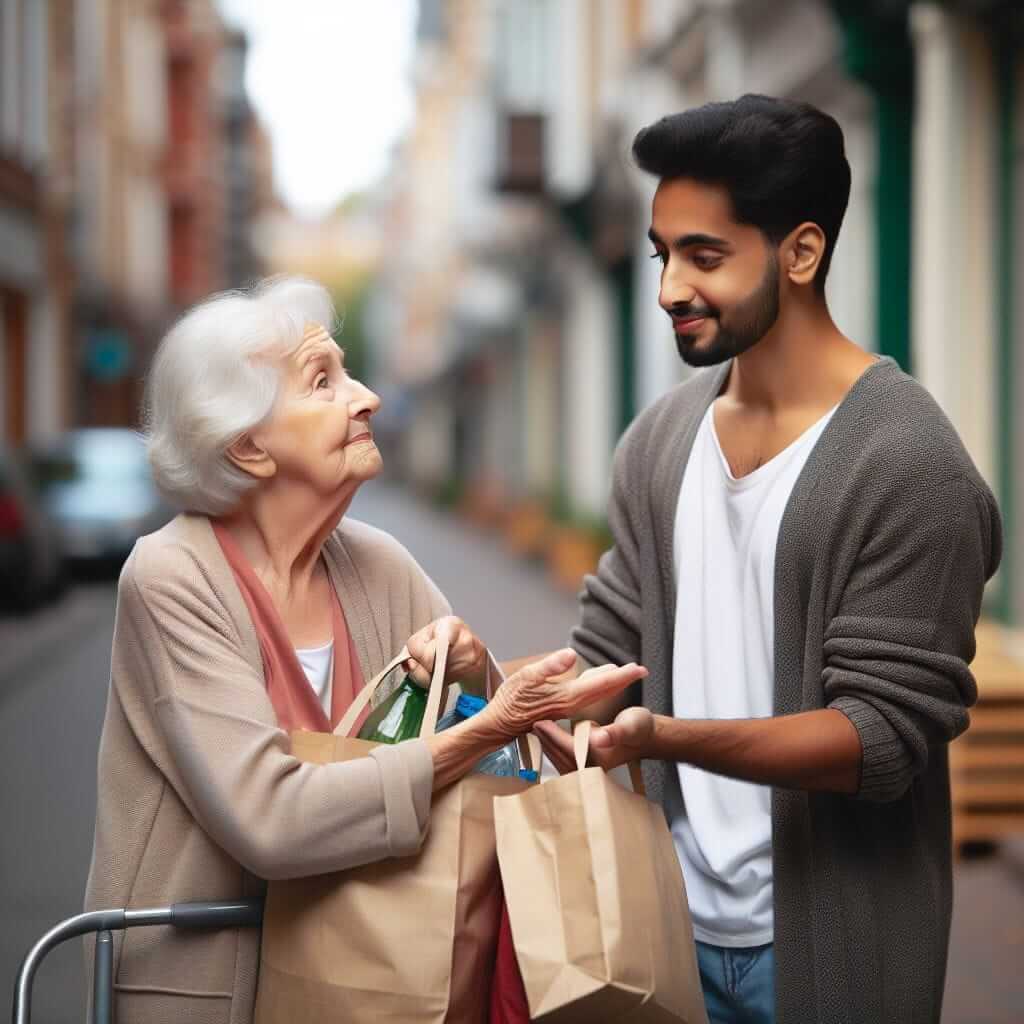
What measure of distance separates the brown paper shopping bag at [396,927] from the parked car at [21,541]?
560 inches

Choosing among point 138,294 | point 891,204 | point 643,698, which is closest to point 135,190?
point 138,294

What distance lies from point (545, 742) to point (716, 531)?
0.53 meters

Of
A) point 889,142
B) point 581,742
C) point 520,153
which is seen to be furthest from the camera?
point 520,153

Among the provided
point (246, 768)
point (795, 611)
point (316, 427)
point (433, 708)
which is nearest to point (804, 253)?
point (795, 611)

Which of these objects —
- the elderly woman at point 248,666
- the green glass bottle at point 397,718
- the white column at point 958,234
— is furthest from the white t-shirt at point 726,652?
the white column at point 958,234

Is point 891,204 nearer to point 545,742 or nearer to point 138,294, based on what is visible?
point 545,742

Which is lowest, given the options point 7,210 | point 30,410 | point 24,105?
point 30,410

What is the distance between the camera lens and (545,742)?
2.19 meters

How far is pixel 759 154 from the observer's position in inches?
90.8

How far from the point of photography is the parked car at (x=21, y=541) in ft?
52.1

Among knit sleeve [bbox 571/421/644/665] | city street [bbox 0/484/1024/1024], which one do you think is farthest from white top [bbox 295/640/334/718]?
city street [bbox 0/484/1024/1024]

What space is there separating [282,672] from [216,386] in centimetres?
41

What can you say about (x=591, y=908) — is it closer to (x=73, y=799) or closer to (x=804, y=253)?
(x=804, y=253)

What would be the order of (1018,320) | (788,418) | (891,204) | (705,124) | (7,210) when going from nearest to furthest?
1. (705,124)
2. (788,418)
3. (1018,320)
4. (891,204)
5. (7,210)
